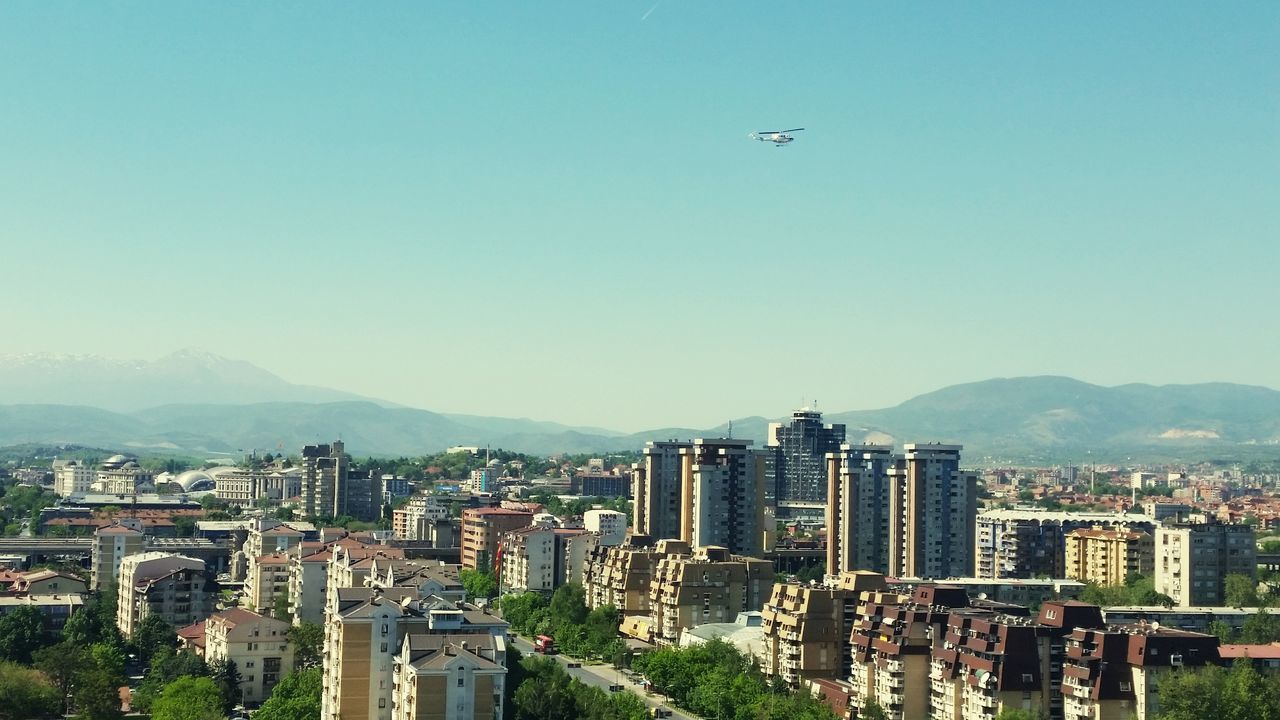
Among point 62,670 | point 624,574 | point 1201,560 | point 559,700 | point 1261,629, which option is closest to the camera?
point 559,700

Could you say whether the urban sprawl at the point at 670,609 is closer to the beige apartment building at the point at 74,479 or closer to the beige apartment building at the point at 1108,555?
the beige apartment building at the point at 1108,555

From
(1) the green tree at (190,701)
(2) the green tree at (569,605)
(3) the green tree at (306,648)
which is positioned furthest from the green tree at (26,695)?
(2) the green tree at (569,605)

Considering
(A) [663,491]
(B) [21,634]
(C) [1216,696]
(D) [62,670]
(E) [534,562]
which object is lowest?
(D) [62,670]

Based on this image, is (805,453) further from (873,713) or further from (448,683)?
(448,683)

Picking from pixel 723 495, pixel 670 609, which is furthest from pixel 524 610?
pixel 723 495

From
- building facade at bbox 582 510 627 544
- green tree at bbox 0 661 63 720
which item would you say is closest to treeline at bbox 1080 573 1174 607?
building facade at bbox 582 510 627 544

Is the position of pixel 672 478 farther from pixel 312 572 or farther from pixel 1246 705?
pixel 1246 705
